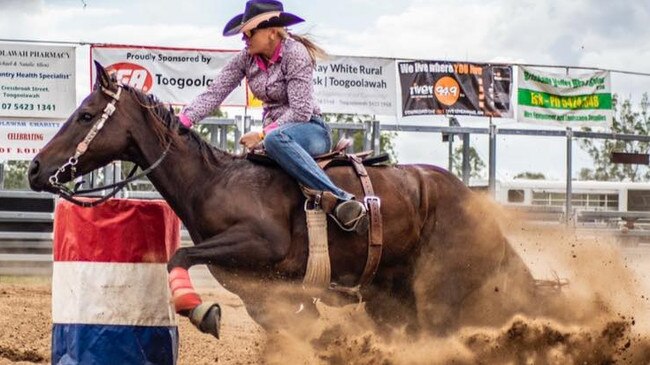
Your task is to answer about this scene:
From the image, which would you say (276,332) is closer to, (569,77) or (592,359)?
(592,359)

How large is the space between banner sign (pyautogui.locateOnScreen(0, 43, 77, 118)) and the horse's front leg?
281 inches

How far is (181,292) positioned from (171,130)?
1.09 metres

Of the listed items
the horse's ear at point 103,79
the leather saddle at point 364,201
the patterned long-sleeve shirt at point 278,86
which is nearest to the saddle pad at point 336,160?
the leather saddle at point 364,201

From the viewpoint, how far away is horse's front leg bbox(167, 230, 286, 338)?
17.7 ft

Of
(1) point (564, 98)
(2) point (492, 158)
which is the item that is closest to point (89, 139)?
(2) point (492, 158)

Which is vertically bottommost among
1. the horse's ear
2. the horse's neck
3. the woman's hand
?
the horse's neck

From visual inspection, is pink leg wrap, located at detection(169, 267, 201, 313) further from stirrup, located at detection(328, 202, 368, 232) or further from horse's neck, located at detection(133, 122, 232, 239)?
stirrup, located at detection(328, 202, 368, 232)

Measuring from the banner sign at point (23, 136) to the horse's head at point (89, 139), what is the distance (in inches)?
261

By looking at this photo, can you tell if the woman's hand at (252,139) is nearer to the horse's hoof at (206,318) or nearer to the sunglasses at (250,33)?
the sunglasses at (250,33)

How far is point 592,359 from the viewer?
21.6 feet

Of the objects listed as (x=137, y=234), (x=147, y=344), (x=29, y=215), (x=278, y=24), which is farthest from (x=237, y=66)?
(x=29, y=215)

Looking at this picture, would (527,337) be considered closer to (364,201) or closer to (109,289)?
(364,201)

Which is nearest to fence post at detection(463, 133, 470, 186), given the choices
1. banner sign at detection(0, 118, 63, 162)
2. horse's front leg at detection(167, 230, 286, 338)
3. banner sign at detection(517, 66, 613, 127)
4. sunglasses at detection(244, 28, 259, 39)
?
banner sign at detection(517, 66, 613, 127)

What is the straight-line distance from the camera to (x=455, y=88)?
13820 mm
